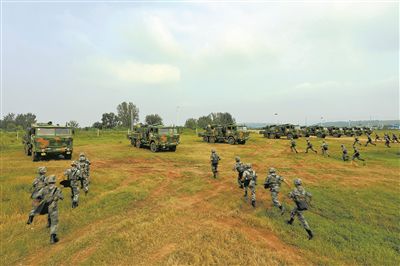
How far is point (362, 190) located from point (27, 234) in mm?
12237

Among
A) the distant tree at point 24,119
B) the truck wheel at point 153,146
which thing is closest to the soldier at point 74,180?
the truck wheel at point 153,146

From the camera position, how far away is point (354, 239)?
6.30 metres

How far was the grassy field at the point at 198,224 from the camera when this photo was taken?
537 cm

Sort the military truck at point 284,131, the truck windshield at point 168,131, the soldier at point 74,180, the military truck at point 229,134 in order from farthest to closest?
the military truck at point 284,131
the military truck at point 229,134
the truck windshield at point 168,131
the soldier at point 74,180

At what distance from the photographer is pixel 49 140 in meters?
15.1

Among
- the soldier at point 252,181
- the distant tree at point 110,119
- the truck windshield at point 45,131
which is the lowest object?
the soldier at point 252,181

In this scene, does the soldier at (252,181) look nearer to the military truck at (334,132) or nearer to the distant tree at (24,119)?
the military truck at (334,132)

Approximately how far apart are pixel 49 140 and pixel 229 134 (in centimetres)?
1728

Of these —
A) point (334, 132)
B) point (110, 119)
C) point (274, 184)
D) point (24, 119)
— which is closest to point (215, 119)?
point (110, 119)

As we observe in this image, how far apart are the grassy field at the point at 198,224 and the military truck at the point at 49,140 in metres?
2.75

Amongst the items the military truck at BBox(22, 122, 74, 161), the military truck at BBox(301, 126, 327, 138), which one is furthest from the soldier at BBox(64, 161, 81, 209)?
the military truck at BBox(301, 126, 327, 138)

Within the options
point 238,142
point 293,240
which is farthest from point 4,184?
point 238,142

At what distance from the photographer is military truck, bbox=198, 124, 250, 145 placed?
26.4 meters

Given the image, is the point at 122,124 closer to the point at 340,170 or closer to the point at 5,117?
the point at 5,117
